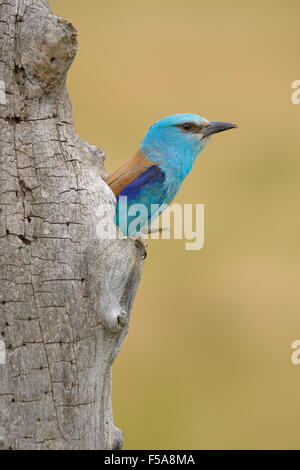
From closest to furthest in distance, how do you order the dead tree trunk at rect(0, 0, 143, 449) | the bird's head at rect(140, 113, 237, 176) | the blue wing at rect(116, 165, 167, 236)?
the dead tree trunk at rect(0, 0, 143, 449), the blue wing at rect(116, 165, 167, 236), the bird's head at rect(140, 113, 237, 176)

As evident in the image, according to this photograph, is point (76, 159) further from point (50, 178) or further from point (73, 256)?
point (73, 256)

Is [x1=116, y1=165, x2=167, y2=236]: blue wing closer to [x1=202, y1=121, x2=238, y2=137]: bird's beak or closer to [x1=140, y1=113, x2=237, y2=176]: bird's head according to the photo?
[x1=140, y1=113, x2=237, y2=176]: bird's head

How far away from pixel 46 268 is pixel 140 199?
55.9 inches

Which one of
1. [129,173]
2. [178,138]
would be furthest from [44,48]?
[178,138]

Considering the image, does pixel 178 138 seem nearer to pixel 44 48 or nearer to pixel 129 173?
pixel 129 173

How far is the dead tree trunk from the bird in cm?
121

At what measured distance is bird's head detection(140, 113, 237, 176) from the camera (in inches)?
161

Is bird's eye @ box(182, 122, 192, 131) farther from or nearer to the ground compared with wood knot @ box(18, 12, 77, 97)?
nearer to the ground

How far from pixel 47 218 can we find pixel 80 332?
46cm

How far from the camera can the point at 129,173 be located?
13.1ft

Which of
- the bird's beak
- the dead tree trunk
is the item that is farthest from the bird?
the dead tree trunk

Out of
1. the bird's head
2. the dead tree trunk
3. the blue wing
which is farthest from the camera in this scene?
the bird's head

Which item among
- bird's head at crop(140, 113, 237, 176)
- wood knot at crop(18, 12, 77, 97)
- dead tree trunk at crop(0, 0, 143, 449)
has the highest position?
wood knot at crop(18, 12, 77, 97)
